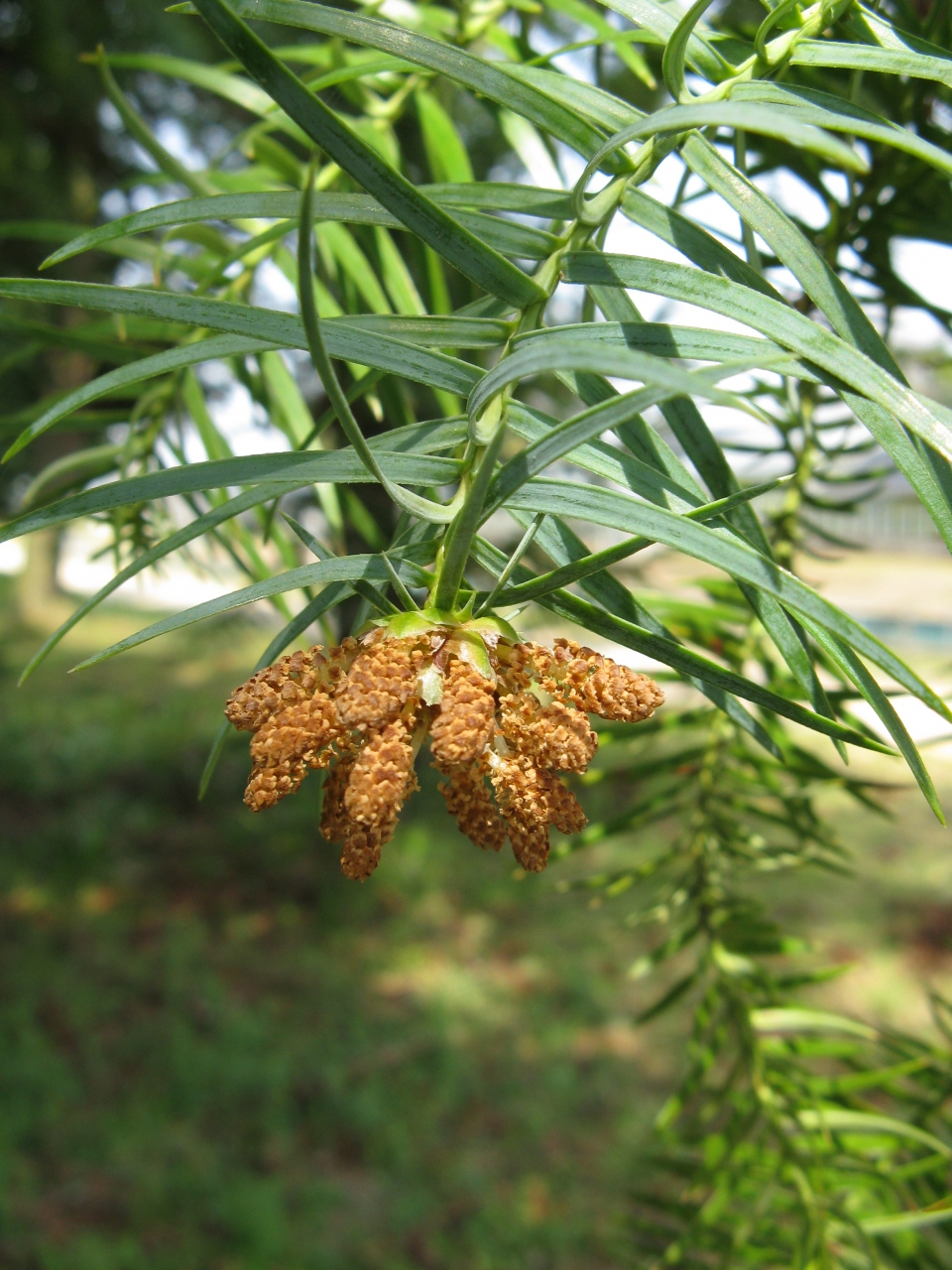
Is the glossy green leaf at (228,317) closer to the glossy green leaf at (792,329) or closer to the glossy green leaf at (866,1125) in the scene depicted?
the glossy green leaf at (792,329)

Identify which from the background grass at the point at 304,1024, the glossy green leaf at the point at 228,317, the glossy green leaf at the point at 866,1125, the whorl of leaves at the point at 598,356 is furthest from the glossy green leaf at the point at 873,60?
the background grass at the point at 304,1024

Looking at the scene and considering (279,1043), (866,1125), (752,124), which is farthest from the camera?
(279,1043)

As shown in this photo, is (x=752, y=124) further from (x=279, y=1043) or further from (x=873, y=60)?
(x=279, y=1043)

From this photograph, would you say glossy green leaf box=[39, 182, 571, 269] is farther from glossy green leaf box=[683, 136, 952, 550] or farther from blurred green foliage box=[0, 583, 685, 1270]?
blurred green foliage box=[0, 583, 685, 1270]

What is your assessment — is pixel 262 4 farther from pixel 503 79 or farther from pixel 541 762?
pixel 541 762

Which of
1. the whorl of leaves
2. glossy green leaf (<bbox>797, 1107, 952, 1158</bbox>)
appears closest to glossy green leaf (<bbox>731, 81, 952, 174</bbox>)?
the whorl of leaves

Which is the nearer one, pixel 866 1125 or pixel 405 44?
pixel 405 44

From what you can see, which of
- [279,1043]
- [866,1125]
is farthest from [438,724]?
[279,1043]
